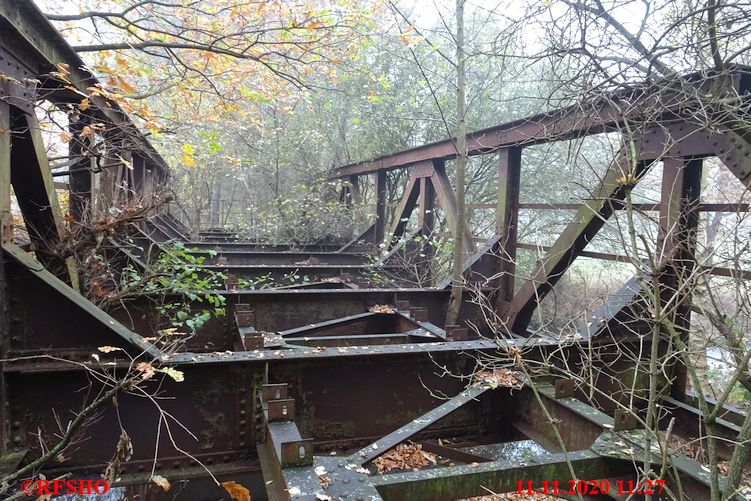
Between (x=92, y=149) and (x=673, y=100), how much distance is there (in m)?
4.65

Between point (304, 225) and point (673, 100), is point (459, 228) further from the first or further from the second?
point (304, 225)

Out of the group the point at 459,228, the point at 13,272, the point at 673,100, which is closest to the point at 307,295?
the point at 459,228

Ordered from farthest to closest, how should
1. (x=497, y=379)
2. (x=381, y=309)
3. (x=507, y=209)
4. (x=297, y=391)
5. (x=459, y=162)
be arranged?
(x=459, y=162) < (x=507, y=209) < (x=381, y=309) < (x=497, y=379) < (x=297, y=391)

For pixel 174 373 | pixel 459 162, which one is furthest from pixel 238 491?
pixel 459 162

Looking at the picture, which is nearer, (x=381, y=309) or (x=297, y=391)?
(x=297, y=391)

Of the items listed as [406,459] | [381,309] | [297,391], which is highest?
[381,309]
